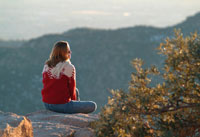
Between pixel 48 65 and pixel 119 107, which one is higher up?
pixel 48 65

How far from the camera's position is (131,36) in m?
56.6

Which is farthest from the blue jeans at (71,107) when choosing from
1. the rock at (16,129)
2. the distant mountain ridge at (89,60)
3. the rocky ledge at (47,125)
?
the distant mountain ridge at (89,60)

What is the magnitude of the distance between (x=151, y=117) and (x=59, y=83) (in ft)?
7.55

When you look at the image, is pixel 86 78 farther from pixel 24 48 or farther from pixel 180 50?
pixel 180 50

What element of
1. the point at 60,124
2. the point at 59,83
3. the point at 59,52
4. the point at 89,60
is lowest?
the point at 60,124

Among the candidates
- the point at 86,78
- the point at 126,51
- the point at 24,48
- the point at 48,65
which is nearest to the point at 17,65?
the point at 24,48

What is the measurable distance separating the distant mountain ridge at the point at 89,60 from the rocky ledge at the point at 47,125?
38.6 meters

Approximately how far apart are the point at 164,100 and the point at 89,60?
48.8m

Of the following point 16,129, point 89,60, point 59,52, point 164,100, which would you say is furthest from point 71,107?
point 89,60

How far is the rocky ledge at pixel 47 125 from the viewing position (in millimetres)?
4387

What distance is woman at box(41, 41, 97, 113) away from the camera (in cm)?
622

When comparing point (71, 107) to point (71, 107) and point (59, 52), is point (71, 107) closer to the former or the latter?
point (71, 107)

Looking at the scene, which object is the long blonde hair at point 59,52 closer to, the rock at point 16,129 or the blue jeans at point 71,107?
the blue jeans at point 71,107

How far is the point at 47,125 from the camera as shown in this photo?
18.0 ft
